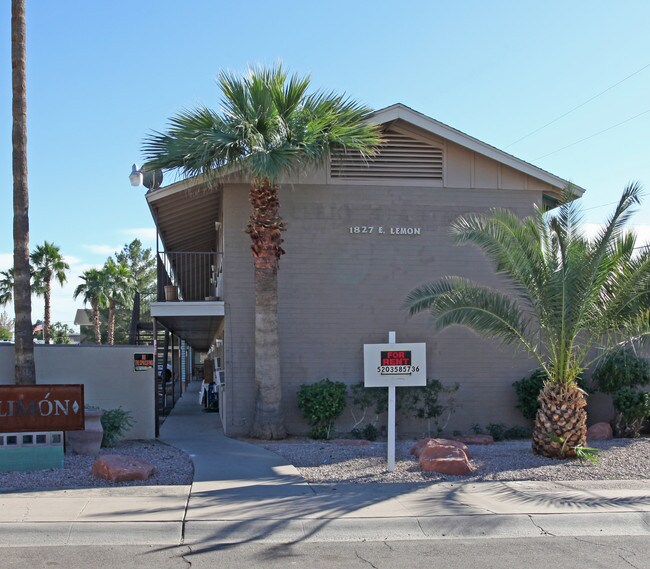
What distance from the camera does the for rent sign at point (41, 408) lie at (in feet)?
36.8

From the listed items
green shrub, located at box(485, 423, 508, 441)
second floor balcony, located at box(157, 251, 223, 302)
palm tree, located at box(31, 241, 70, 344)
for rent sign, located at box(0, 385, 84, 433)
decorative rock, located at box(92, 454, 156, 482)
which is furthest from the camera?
palm tree, located at box(31, 241, 70, 344)

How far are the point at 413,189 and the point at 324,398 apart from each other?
16.1 ft

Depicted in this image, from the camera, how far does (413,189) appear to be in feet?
54.3

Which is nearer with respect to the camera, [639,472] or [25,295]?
[639,472]

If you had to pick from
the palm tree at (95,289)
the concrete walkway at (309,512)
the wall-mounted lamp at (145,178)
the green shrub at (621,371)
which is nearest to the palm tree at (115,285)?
the palm tree at (95,289)

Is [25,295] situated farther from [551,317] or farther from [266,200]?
[551,317]

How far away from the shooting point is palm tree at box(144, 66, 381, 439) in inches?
544

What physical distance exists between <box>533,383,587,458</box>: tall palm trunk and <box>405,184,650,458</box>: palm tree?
0.6 inches

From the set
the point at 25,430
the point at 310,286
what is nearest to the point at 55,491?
the point at 25,430

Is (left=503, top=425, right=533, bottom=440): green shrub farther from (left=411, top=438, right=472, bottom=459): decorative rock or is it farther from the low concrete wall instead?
the low concrete wall

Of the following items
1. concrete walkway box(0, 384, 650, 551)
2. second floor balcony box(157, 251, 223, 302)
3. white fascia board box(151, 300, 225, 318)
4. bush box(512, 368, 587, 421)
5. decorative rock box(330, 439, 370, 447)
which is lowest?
decorative rock box(330, 439, 370, 447)

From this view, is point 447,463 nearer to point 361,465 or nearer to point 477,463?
point 477,463

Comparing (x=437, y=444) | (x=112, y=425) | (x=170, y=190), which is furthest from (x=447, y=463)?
(x=170, y=190)

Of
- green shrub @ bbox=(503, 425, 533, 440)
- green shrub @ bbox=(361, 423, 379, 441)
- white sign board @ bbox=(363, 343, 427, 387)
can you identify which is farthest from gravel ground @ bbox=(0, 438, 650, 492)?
green shrub @ bbox=(503, 425, 533, 440)
